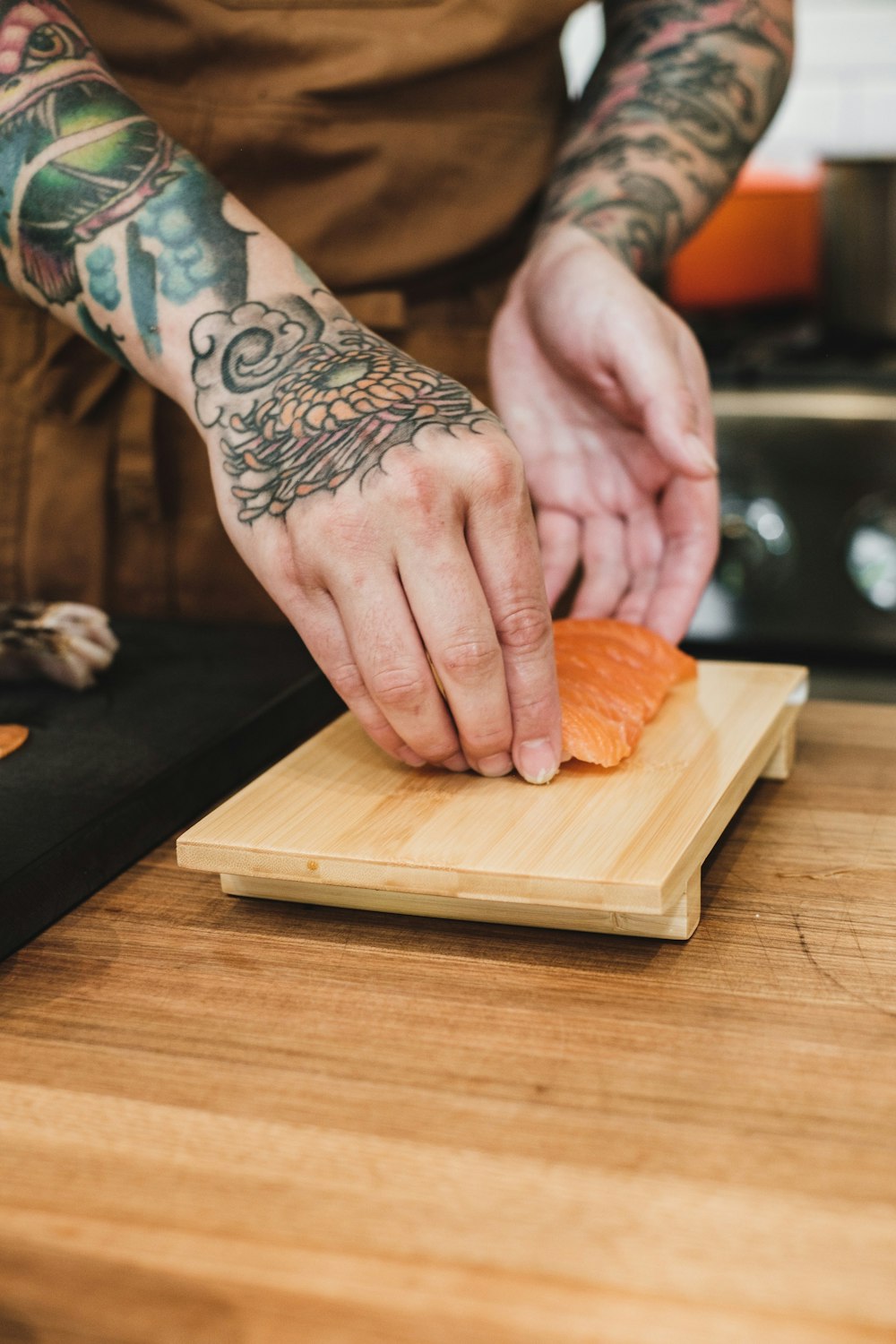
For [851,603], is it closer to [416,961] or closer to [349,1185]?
[416,961]

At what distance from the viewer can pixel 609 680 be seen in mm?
1184

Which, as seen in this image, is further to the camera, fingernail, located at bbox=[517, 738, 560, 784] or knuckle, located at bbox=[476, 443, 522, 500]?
fingernail, located at bbox=[517, 738, 560, 784]

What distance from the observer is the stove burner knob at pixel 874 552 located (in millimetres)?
2172

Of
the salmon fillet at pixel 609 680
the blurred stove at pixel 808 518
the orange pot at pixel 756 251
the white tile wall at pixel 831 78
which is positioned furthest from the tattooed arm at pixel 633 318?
the white tile wall at pixel 831 78

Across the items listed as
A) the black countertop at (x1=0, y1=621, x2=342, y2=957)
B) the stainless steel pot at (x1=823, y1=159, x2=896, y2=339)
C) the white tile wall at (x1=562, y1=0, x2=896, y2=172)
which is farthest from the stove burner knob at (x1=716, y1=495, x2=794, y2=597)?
the white tile wall at (x1=562, y1=0, x2=896, y2=172)

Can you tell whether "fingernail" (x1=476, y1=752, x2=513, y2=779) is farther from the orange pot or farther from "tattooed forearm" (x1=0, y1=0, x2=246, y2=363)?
the orange pot

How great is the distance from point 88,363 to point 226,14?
0.45m

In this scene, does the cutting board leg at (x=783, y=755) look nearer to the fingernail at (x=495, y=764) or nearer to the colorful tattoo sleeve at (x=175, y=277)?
the fingernail at (x=495, y=764)

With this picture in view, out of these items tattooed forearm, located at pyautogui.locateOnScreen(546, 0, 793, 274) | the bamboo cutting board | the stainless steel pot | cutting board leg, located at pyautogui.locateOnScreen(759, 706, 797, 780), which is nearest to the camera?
the bamboo cutting board

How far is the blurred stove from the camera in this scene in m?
2.16

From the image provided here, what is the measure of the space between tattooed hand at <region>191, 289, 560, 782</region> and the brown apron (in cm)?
58

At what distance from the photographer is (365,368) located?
103 cm

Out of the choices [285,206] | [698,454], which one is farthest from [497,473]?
[285,206]

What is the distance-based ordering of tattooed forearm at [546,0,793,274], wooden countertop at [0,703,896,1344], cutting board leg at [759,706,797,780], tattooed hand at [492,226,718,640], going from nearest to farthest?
1. wooden countertop at [0,703,896,1344]
2. cutting board leg at [759,706,797,780]
3. tattooed hand at [492,226,718,640]
4. tattooed forearm at [546,0,793,274]
